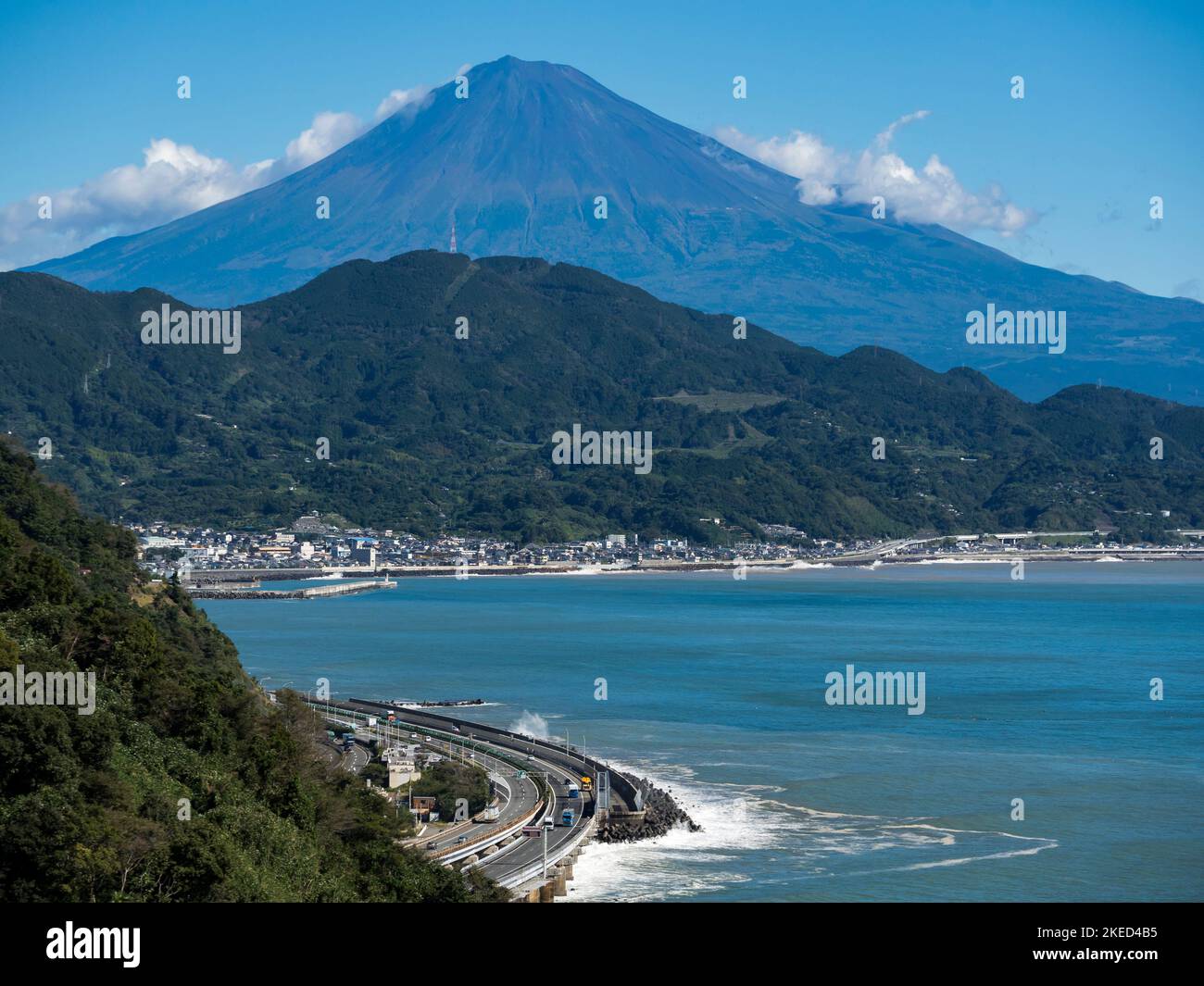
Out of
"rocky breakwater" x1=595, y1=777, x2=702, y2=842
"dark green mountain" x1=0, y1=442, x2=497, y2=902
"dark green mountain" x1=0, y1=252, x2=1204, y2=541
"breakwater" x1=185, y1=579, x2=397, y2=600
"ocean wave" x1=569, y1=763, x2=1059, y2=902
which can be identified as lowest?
"ocean wave" x1=569, y1=763, x2=1059, y2=902

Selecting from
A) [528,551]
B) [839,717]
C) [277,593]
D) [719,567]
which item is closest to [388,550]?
[528,551]

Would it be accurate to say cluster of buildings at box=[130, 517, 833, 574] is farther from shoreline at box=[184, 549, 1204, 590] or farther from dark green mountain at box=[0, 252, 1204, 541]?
dark green mountain at box=[0, 252, 1204, 541]

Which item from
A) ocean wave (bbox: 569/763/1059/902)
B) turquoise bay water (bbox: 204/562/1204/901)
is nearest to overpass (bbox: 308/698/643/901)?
ocean wave (bbox: 569/763/1059/902)

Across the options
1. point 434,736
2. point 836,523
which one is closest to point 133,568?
point 434,736

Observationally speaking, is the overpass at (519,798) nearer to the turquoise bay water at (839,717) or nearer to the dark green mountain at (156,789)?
the turquoise bay water at (839,717)

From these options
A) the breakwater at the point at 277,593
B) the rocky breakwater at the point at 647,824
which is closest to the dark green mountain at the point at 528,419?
the breakwater at the point at 277,593

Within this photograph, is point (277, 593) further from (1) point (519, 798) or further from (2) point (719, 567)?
(1) point (519, 798)
